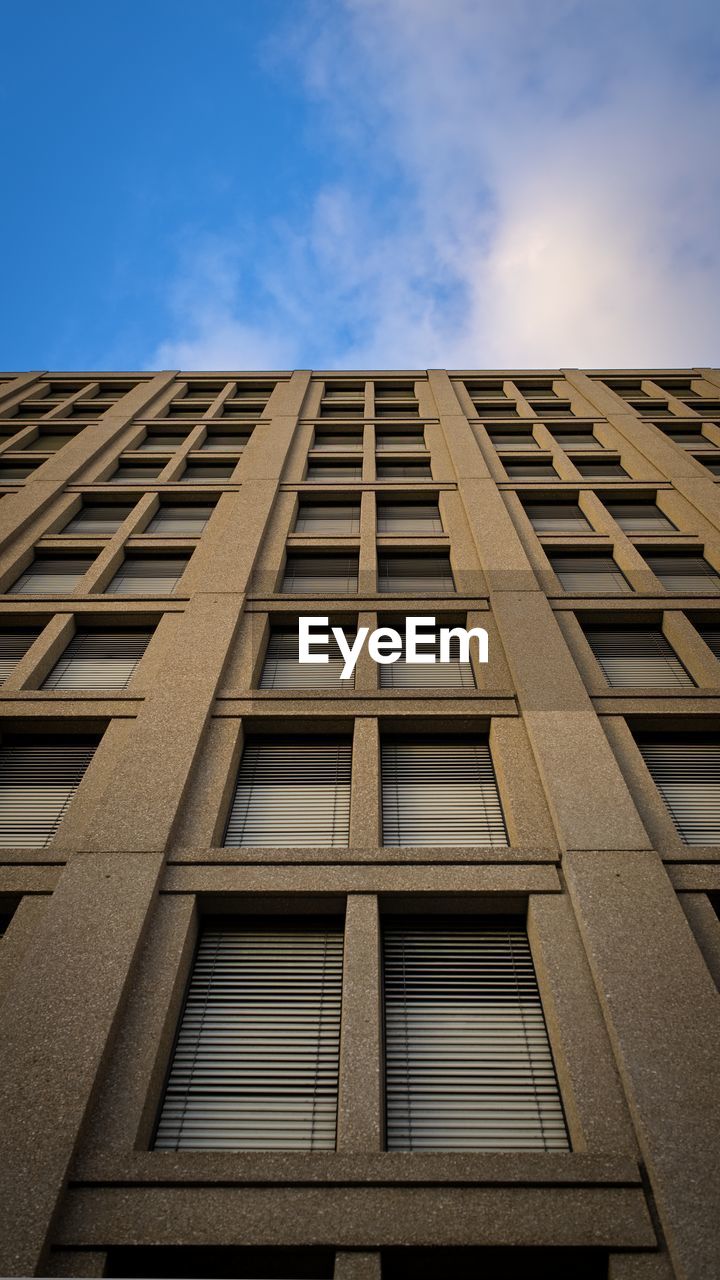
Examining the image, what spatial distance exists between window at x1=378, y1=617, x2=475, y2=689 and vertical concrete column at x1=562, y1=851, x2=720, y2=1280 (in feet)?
13.9

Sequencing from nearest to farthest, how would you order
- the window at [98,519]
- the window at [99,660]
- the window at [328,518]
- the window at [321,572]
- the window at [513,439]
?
1. the window at [99,660]
2. the window at [321,572]
3. the window at [328,518]
4. the window at [98,519]
5. the window at [513,439]

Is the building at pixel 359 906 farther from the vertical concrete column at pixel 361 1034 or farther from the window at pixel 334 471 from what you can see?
the window at pixel 334 471

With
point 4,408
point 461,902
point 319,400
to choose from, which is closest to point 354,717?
point 461,902

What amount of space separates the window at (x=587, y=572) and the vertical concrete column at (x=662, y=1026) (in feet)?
23.5

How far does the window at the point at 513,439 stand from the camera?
21.5 m

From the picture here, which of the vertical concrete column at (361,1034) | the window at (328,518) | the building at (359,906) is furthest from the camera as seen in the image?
the window at (328,518)

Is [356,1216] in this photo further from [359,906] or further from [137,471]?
[137,471]

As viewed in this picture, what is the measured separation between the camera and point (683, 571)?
1460 cm

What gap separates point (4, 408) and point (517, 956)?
24.9m

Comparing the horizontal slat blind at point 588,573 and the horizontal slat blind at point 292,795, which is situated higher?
the horizontal slat blind at point 588,573

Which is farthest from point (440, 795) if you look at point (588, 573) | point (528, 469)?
point (528, 469)

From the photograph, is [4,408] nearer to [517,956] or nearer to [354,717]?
[354,717]

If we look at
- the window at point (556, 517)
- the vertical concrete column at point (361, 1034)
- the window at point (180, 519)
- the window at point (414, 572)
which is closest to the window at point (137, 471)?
the window at point (180, 519)

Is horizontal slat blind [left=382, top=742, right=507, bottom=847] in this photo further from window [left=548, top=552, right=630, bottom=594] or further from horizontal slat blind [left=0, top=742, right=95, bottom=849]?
window [left=548, top=552, right=630, bottom=594]
